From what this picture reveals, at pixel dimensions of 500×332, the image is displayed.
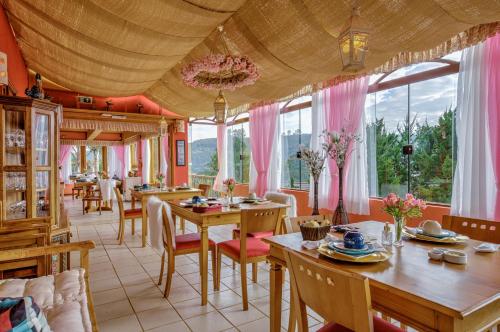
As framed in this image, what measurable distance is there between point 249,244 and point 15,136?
7.33 feet

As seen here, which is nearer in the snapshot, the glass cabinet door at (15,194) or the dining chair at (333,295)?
the dining chair at (333,295)

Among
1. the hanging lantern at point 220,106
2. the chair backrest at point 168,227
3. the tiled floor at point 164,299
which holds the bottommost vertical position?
the tiled floor at point 164,299

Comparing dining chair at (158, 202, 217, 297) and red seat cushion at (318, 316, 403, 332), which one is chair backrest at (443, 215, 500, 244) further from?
dining chair at (158, 202, 217, 297)

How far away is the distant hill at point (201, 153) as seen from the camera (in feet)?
26.7

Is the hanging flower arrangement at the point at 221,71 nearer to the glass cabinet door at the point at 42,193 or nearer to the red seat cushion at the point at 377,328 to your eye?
the glass cabinet door at the point at 42,193

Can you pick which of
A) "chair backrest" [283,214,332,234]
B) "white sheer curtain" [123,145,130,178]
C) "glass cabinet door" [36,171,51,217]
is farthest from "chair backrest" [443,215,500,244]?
"white sheer curtain" [123,145,130,178]

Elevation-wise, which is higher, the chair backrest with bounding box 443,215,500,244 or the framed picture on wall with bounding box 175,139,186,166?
the framed picture on wall with bounding box 175,139,186,166

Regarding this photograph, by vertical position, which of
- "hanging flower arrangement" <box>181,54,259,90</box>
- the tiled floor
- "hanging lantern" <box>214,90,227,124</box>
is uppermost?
"hanging flower arrangement" <box>181,54,259,90</box>

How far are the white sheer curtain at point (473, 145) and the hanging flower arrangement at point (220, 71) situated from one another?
82.0 inches

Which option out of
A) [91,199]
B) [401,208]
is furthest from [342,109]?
[91,199]

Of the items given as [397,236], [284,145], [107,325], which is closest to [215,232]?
[284,145]

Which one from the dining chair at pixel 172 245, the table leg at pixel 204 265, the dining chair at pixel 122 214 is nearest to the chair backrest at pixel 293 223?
the table leg at pixel 204 265

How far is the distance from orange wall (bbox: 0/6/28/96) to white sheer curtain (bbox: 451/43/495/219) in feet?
15.2

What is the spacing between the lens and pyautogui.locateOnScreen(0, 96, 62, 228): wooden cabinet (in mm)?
2490
